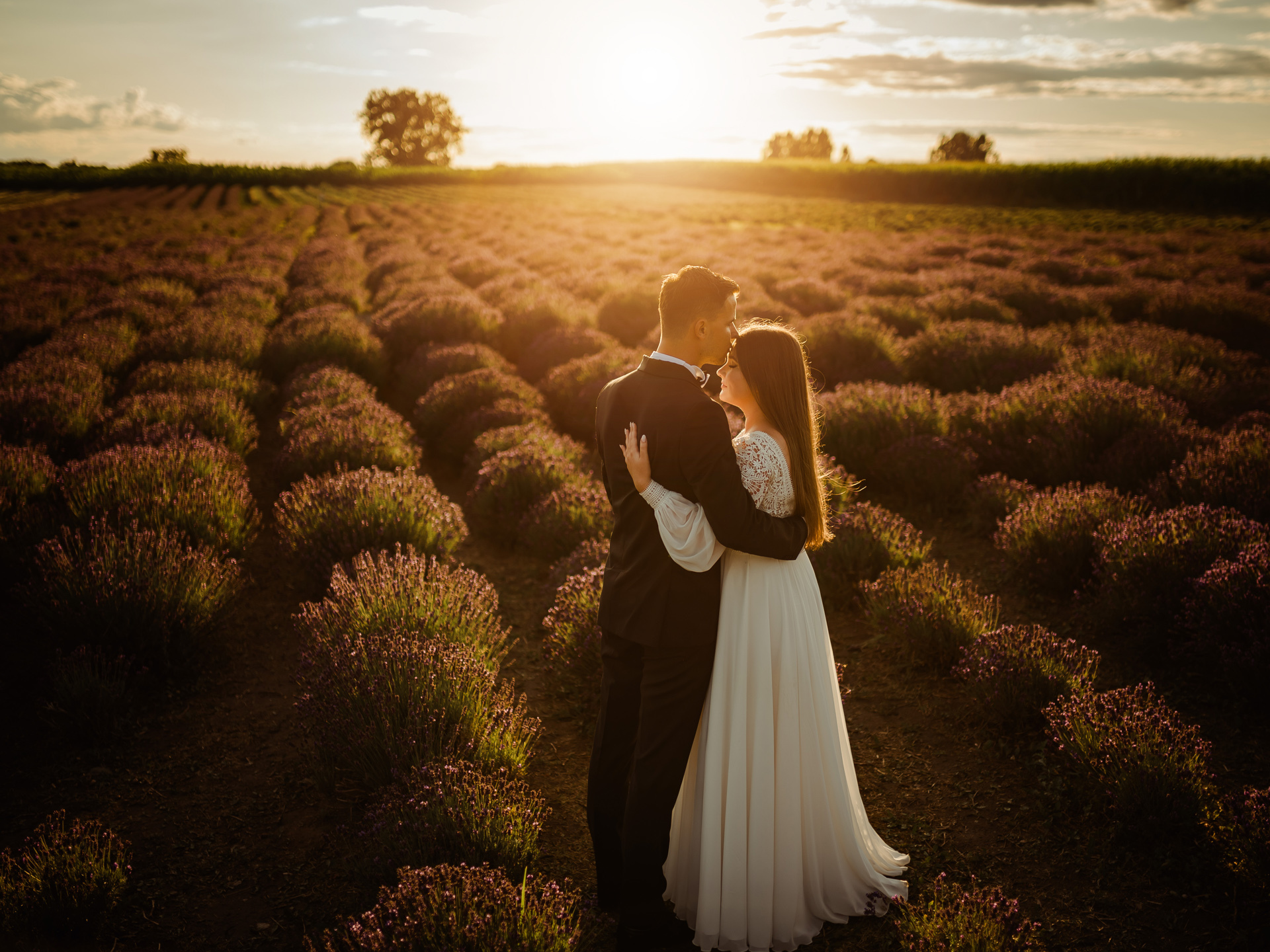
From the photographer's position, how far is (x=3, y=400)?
6.88 meters

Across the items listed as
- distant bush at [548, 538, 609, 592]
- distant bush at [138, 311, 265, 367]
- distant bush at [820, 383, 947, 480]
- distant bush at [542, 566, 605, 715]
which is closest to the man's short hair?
distant bush at [542, 566, 605, 715]

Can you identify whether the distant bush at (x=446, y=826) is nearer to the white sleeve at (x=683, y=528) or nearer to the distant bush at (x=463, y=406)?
the white sleeve at (x=683, y=528)

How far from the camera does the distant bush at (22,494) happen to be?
4824 millimetres

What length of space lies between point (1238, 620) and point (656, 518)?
339cm

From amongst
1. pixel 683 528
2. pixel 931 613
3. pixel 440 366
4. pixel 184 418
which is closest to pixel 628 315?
pixel 440 366

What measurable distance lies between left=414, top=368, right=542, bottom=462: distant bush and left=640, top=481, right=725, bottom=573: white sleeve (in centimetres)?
557

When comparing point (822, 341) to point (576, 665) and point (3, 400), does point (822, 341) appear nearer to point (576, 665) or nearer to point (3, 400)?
point (576, 665)

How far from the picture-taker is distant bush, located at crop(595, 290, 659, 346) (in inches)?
442

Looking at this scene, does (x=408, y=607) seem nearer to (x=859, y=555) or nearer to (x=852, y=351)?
(x=859, y=555)

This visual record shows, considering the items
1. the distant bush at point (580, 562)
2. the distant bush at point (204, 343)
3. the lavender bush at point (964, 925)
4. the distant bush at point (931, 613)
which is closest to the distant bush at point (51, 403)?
the distant bush at point (204, 343)

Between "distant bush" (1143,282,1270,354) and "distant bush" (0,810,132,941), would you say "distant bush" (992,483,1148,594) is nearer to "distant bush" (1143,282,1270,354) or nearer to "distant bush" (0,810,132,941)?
"distant bush" (0,810,132,941)

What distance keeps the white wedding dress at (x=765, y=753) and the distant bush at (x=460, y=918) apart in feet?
1.73

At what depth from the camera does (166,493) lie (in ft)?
16.2

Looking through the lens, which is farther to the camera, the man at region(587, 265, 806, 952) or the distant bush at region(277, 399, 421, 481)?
the distant bush at region(277, 399, 421, 481)
